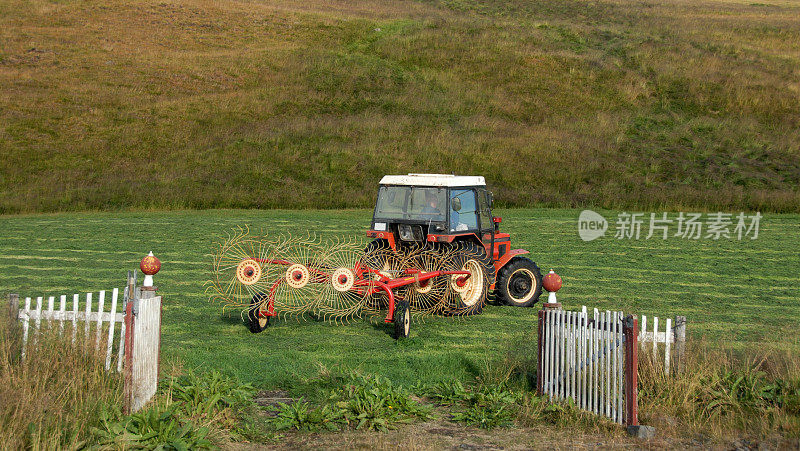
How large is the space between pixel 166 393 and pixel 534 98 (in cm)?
4007

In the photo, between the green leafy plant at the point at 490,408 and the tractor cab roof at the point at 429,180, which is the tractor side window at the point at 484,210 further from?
the green leafy plant at the point at 490,408

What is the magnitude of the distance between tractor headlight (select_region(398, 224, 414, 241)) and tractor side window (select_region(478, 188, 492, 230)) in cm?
128

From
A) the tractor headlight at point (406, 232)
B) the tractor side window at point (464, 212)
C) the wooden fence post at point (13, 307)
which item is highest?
the tractor side window at point (464, 212)

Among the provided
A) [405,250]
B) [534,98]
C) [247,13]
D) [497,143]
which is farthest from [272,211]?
[247,13]

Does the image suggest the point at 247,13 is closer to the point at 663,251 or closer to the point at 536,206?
the point at 536,206

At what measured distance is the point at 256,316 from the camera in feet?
38.3

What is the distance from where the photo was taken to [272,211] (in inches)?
1179

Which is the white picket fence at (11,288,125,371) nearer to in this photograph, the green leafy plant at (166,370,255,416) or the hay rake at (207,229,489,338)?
the green leafy plant at (166,370,255,416)

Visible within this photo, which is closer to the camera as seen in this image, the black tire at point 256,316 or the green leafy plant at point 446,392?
the green leafy plant at point 446,392

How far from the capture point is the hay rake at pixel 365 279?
11.2m

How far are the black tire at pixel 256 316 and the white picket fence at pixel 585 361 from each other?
14.5 ft

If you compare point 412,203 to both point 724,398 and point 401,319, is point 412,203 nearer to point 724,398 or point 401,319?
point 401,319

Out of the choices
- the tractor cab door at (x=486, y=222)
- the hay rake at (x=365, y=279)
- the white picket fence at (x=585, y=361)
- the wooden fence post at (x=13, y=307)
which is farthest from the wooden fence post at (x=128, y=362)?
the tractor cab door at (x=486, y=222)

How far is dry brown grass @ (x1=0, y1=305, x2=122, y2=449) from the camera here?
6484 millimetres
